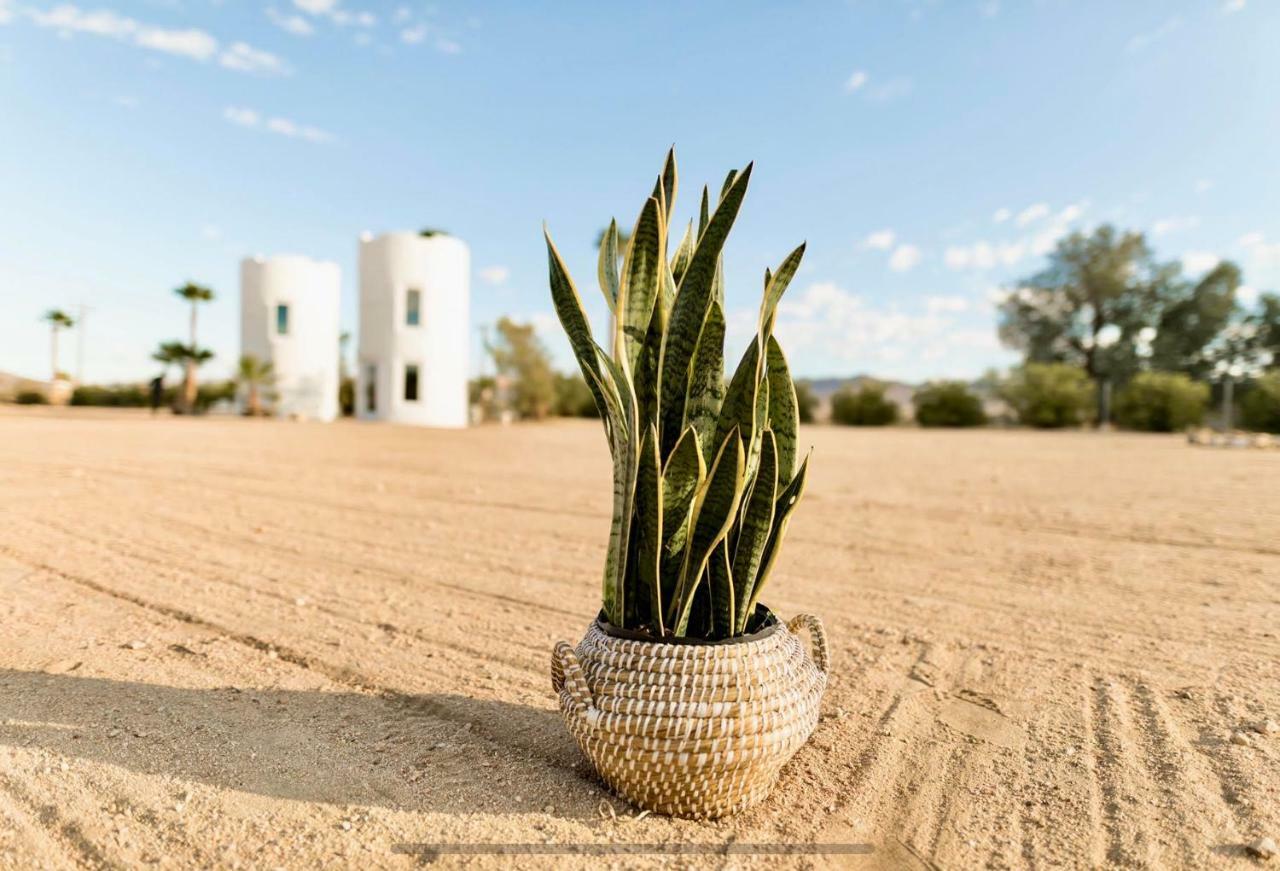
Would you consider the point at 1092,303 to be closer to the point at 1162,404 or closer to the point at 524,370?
the point at 1162,404

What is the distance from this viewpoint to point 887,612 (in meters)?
3.59

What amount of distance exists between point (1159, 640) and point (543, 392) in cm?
2605

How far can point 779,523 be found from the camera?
1.89 m

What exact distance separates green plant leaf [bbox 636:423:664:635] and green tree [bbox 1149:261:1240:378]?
37.5 m

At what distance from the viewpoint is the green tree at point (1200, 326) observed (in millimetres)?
31203

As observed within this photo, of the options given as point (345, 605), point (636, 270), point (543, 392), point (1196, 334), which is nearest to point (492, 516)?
point (345, 605)

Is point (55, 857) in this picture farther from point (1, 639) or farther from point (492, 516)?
point (492, 516)

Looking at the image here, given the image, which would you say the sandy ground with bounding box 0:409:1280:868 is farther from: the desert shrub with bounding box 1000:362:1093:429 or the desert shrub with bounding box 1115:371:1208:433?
the desert shrub with bounding box 1000:362:1093:429

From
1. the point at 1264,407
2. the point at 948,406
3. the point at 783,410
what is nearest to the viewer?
the point at 783,410

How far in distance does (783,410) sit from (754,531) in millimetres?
364

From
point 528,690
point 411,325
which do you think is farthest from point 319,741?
point 411,325

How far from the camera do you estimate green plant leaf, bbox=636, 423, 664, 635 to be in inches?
66.6

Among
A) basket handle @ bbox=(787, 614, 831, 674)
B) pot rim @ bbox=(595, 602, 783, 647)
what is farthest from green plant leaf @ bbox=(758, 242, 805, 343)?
basket handle @ bbox=(787, 614, 831, 674)

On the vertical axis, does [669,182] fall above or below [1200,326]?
below
